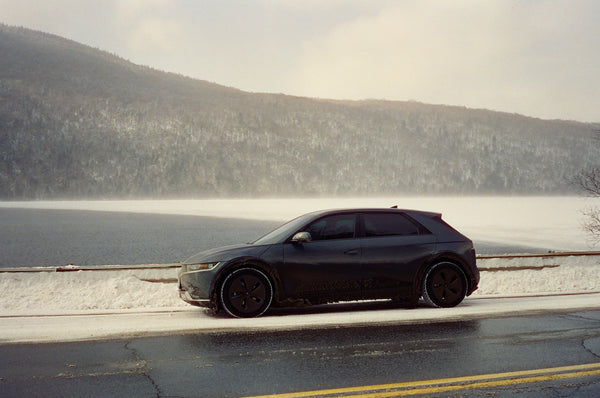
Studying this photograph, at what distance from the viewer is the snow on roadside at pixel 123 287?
10789 mm

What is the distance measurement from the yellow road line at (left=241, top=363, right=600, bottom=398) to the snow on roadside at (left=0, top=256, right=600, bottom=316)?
18.3 ft

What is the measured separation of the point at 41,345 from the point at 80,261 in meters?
26.7

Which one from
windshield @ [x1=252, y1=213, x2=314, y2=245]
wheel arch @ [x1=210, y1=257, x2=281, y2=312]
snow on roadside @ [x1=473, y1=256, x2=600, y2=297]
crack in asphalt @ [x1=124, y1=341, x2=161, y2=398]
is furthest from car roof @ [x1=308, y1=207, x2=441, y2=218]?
crack in asphalt @ [x1=124, y1=341, x2=161, y2=398]

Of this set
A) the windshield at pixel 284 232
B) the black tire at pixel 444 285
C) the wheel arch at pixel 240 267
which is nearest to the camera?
the wheel arch at pixel 240 267

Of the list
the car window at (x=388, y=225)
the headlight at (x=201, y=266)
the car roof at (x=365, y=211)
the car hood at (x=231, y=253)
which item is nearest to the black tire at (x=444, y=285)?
the car window at (x=388, y=225)

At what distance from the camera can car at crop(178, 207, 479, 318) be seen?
350 inches

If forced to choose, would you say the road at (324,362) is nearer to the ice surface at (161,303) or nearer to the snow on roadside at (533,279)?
the ice surface at (161,303)

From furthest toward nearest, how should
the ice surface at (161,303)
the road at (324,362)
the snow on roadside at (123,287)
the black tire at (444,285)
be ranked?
the snow on roadside at (123,287)
the black tire at (444,285)
the ice surface at (161,303)
the road at (324,362)

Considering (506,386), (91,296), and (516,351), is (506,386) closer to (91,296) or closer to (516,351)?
(516,351)

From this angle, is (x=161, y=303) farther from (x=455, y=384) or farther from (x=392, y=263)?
(x=455, y=384)

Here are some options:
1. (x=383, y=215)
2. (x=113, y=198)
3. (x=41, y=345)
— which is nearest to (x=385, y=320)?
(x=383, y=215)

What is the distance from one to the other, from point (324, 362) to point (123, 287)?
6.89m

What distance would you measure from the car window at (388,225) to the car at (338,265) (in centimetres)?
2

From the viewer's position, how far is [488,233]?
151 ft
